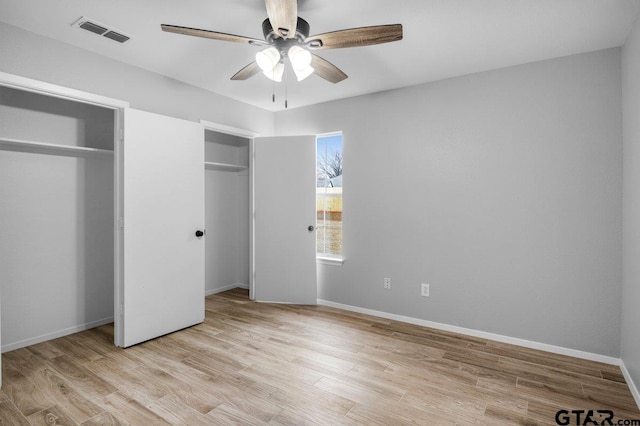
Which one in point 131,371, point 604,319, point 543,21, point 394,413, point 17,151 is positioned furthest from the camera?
point 17,151

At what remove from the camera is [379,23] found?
2.38 m

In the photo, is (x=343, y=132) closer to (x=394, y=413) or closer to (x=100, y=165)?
(x=100, y=165)

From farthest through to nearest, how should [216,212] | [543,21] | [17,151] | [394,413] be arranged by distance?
[216,212]
[17,151]
[543,21]
[394,413]

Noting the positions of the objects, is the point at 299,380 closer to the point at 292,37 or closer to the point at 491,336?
the point at 491,336

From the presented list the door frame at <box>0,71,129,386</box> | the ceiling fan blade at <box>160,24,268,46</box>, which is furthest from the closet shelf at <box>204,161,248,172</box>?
the ceiling fan blade at <box>160,24,268,46</box>

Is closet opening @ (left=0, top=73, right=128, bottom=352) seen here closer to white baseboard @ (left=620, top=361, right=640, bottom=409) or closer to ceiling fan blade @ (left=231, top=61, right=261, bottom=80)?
ceiling fan blade @ (left=231, top=61, right=261, bottom=80)

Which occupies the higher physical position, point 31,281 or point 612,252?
point 612,252

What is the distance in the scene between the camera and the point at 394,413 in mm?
2049

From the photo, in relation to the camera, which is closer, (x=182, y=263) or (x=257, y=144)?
(x=182, y=263)

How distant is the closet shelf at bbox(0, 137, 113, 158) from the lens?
112 inches

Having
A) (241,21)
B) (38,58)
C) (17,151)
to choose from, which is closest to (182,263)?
(17,151)

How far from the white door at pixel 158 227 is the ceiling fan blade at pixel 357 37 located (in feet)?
6.00

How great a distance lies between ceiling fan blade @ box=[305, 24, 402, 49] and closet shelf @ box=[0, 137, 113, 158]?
2.42 m

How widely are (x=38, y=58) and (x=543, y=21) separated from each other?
12.2 feet
